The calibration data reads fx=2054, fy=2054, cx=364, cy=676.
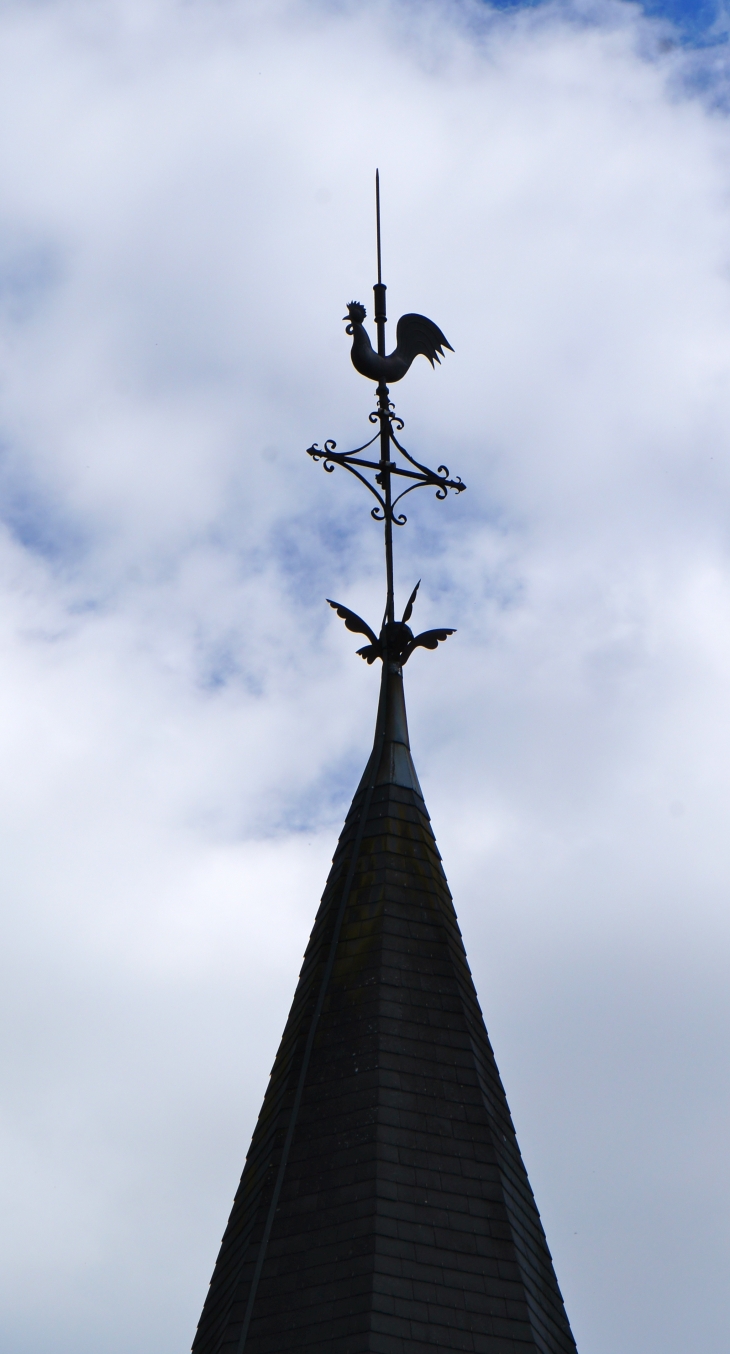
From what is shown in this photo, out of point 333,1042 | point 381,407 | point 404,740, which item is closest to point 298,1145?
point 333,1042

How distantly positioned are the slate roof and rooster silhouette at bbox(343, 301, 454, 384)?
4.46 meters

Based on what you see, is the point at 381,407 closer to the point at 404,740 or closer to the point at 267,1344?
the point at 404,740

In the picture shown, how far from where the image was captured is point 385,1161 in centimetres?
1415

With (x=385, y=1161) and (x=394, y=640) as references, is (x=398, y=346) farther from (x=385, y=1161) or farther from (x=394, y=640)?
(x=385, y=1161)

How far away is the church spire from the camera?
13.5 m

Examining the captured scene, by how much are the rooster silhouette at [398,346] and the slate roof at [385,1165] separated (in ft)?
14.6

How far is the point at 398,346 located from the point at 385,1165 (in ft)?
27.9

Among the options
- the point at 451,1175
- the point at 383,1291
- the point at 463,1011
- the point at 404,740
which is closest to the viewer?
the point at 383,1291

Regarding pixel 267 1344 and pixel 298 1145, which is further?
pixel 298 1145

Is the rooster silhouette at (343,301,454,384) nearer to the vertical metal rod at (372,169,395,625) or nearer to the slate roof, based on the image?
the vertical metal rod at (372,169,395,625)

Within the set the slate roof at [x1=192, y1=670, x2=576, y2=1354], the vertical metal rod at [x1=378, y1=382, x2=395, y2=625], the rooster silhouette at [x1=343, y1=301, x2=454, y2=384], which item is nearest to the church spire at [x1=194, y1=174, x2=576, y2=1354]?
the slate roof at [x1=192, y1=670, x2=576, y2=1354]

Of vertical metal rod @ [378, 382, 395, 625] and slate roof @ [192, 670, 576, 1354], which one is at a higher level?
vertical metal rod @ [378, 382, 395, 625]

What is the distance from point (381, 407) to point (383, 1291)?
28.4 feet

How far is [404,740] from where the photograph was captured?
57.8 ft
